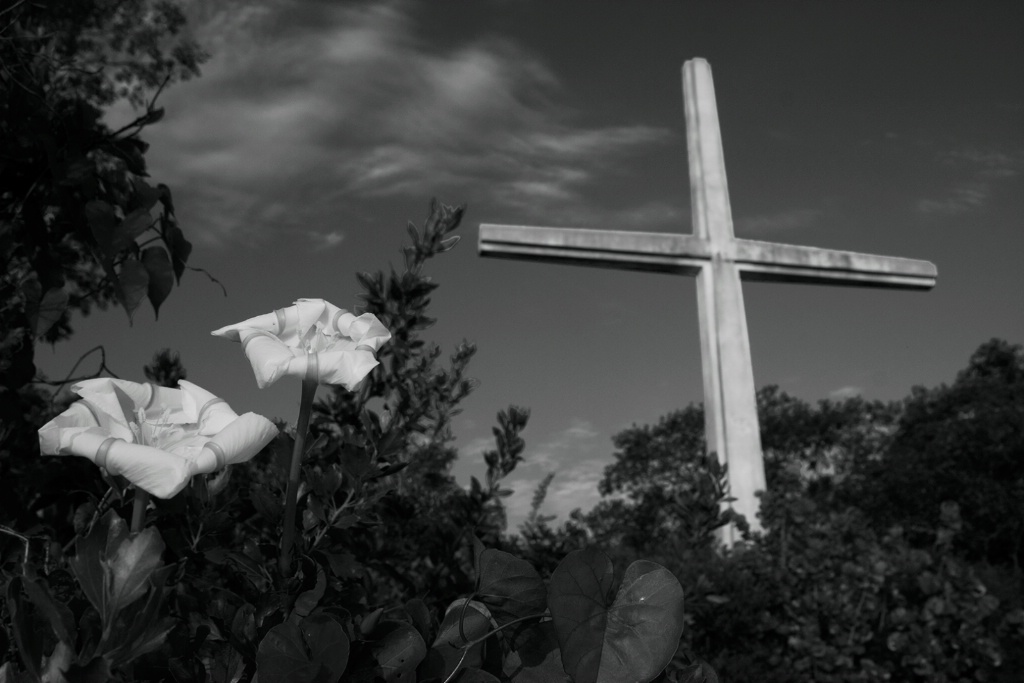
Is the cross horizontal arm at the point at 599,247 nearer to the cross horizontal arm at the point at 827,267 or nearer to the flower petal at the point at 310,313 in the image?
the cross horizontal arm at the point at 827,267

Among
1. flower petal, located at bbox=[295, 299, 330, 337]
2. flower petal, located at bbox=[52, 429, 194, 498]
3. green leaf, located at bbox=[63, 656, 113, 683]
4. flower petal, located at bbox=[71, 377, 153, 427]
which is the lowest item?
green leaf, located at bbox=[63, 656, 113, 683]

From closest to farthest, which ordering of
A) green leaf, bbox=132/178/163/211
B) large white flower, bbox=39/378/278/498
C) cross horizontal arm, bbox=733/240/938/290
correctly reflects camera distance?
large white flower, bbox=39/378/278/498, green leaf, bbox=132/178/163/211, cross horizontal arm, bbox=733/240/938/290

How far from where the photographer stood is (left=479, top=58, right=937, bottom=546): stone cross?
5770mm

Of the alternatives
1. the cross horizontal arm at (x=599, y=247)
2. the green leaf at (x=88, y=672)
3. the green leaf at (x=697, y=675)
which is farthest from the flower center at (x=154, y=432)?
the cross horizontal arm at (x=599, y=247)

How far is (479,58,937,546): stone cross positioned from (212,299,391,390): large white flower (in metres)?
4.77

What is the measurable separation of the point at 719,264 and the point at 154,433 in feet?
19.3

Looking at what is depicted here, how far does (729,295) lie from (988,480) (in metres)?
12.4

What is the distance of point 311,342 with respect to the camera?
85 cm

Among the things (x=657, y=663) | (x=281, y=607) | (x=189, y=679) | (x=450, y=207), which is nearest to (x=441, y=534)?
(x=450, y=207)

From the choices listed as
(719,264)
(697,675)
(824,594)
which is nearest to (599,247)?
(719,264)

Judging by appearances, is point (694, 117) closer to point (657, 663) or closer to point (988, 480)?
point (657, 663)

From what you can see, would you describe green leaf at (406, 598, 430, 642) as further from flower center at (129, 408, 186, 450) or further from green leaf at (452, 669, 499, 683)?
flower center at (129, 408, 186, 450)

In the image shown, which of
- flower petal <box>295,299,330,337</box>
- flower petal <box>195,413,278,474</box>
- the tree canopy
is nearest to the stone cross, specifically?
the tree canopy

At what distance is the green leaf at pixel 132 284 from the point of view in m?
1.27
